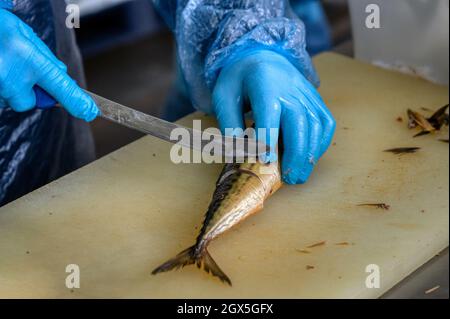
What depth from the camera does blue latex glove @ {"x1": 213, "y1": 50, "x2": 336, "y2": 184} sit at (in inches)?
66.5

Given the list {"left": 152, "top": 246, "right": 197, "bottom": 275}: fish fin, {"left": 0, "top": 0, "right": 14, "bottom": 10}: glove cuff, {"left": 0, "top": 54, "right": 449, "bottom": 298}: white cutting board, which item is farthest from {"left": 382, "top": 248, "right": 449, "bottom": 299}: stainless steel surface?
{"left": 0, "top": 0, "right": 14, "bottom": 10}: glove cuff

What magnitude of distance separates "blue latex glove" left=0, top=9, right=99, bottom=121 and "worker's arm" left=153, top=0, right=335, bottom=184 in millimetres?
435

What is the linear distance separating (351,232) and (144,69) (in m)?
3.25

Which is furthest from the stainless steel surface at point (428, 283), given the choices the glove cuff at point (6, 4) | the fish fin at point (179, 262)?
the glove cuff at point (6, 4)

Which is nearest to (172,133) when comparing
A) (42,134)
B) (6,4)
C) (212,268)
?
(212,268)

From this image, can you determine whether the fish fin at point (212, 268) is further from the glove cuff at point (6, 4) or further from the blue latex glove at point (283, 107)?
the glove cuff at point (6, 4)

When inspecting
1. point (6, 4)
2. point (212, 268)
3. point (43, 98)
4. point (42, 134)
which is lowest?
point (212, 268)

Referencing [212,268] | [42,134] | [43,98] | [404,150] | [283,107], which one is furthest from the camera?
[42,134]

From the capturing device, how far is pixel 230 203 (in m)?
1.53

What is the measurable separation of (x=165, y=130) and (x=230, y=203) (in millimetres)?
231

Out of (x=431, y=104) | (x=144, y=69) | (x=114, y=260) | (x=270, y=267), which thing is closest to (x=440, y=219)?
(x=270, y=267)

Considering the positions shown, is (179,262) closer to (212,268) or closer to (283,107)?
(212,268)

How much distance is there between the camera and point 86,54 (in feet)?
14.7
